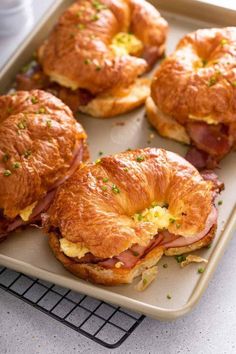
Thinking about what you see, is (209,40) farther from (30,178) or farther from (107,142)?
(30,178)

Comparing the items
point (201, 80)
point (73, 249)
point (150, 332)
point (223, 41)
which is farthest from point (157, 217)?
point (223, 41)

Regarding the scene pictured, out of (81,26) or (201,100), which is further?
(81,26)

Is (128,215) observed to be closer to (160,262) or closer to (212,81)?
(160,262)

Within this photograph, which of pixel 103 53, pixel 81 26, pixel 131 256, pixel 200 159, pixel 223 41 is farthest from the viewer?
pixel 81 26

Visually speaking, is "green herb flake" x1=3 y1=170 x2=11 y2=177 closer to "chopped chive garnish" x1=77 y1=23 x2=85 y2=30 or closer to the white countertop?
the white countertop

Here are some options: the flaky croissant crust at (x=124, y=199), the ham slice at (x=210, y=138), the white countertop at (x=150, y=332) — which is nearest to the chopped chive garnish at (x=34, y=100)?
the flaky croissant crust at (x=124, y=199)

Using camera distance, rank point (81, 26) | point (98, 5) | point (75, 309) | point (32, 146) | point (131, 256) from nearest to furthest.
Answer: point (131, 256), point (75, 309), point (32, 146), point (81, 26), point (98, 5)

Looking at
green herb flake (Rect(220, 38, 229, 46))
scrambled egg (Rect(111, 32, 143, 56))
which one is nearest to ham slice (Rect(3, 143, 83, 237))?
scrambled egg (Rect(111, 32, 143, 56))
